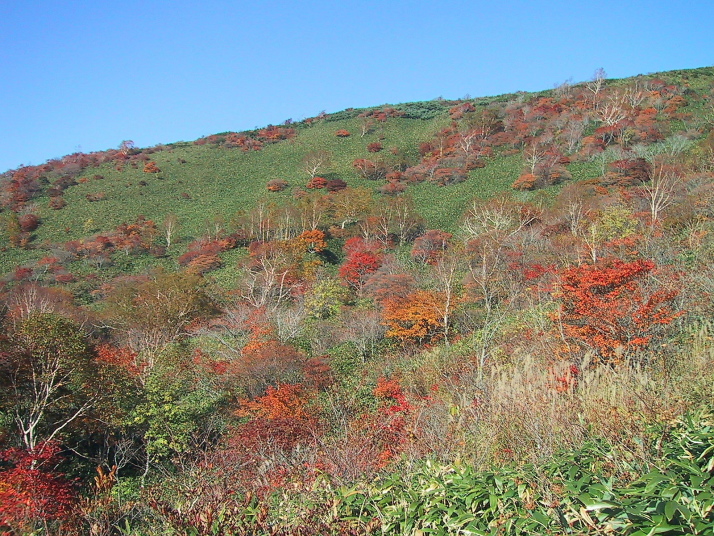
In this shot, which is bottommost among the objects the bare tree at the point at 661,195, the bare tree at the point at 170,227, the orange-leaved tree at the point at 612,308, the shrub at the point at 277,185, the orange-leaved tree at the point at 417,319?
the orange-leaved tree at the point at 417,319

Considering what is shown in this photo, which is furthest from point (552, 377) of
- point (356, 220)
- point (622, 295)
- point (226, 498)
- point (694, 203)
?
point (356, 220)

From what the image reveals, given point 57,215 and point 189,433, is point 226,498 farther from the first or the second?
point 57,215

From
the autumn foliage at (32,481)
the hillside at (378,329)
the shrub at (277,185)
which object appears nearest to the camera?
the hillside at (378,329)

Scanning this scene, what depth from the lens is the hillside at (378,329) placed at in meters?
2.87

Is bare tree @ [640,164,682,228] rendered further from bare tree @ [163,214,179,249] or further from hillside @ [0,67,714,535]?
bare tree @ [163,214,179,249]

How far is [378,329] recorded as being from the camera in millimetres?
22844

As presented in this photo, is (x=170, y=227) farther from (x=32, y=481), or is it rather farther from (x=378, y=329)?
(x=32, y=481)

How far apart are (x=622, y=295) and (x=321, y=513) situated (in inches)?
390

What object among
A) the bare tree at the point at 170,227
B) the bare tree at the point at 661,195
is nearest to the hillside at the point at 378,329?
the bare tree at the point at 661,195

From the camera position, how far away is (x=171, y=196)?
61281mm

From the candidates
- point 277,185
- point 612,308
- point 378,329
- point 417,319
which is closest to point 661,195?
point 417,319

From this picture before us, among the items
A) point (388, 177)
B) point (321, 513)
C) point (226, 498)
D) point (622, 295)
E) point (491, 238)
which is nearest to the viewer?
point (321, 513)

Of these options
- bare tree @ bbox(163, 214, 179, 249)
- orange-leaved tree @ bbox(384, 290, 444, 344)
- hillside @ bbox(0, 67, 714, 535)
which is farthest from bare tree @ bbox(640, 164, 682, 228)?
bare tree @ bbox(163, 214, 179, 249)

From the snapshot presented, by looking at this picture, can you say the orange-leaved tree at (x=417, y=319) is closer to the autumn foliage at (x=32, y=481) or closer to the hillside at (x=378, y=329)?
the hillside at (x=378, y=329)
